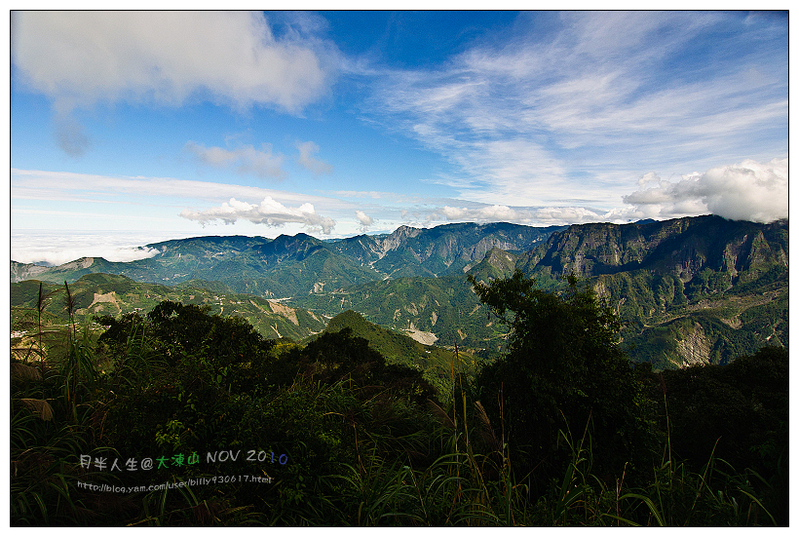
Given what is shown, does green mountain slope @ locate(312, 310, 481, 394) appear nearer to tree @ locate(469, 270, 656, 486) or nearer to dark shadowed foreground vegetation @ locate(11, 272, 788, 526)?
tree @ locate(469, 270, 656, 486)

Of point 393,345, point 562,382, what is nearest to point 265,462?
point 562,382

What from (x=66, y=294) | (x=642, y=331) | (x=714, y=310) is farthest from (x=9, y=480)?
(x=714, y=310)

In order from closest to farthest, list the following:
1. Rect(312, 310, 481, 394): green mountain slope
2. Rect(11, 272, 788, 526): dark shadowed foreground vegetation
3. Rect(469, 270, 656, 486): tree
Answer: Rect(11, 272, 788, 526): dark shadowed foreground vegetation < Rect(469, 270, 656, 486): tree < Rect(312, 310, 481, 394): green mountain slope

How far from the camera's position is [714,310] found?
187 m

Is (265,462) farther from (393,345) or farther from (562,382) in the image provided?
(393,345)

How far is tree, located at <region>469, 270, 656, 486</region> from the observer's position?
585 cm

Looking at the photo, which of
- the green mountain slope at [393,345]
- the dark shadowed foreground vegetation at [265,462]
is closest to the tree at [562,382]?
the dark shadowed foreground vegetation at [265,462]

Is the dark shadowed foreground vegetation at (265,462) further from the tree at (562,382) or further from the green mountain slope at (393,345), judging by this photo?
the green mountain slope at (393,345)

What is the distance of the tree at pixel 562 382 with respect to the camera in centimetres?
585

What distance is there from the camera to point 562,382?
7086 millimetres

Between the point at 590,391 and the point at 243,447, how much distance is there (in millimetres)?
7142

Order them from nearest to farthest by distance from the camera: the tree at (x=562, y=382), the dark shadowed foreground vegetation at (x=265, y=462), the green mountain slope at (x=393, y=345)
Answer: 1. the dark shadowed foreground vegetation at (x=265, y=462)
2. the tree at (x=562, y=382)
3. the green mountain slope at (x=393, y=345)

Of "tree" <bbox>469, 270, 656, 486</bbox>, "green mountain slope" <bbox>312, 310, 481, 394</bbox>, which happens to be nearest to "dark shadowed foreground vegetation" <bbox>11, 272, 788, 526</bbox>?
"tree" <bbox>469, 270, 656, 486</bbox>

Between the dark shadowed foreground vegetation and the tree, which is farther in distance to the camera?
the tree
